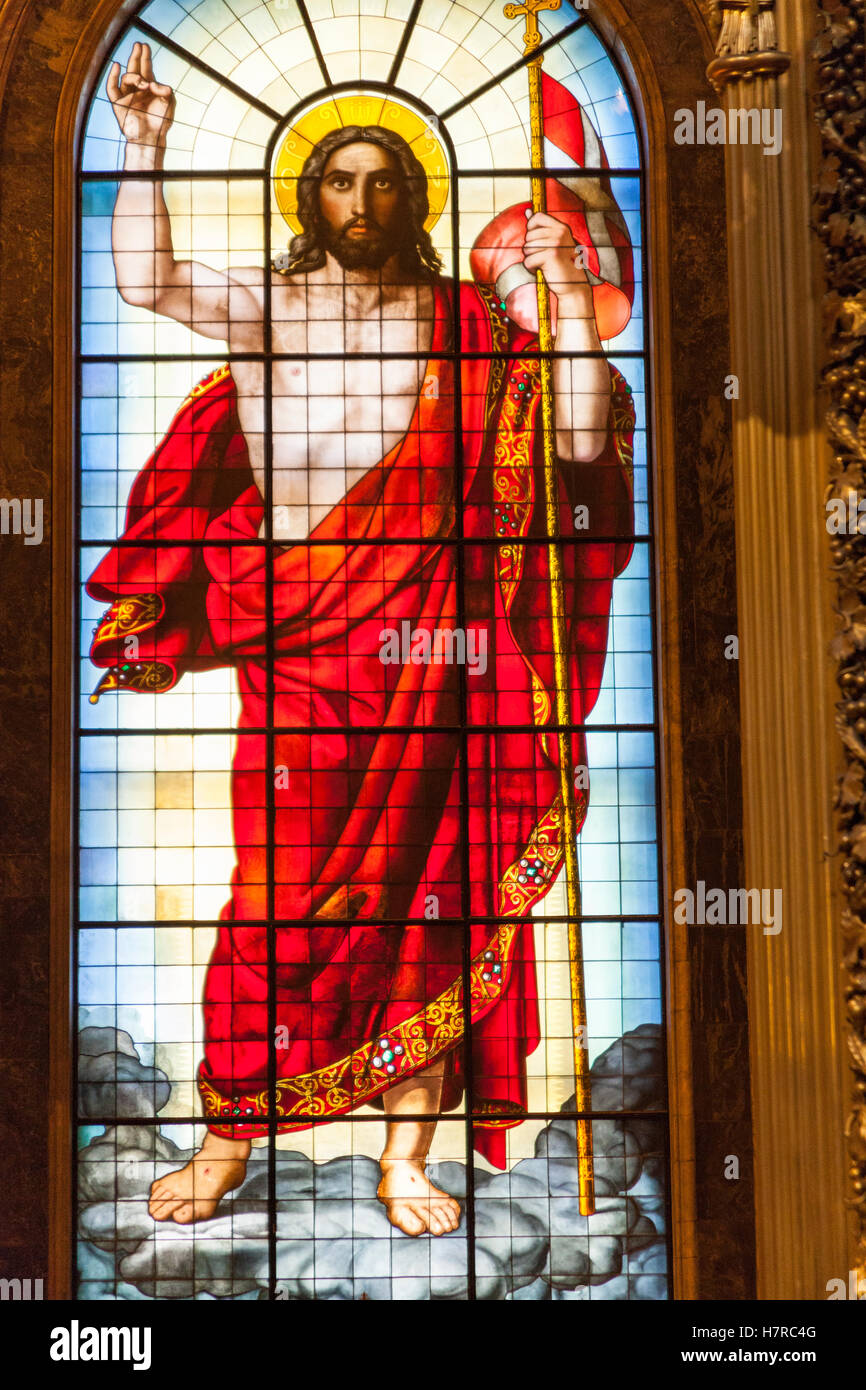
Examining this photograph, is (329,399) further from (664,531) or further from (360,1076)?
(360,1076)

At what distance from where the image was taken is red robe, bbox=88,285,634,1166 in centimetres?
1042

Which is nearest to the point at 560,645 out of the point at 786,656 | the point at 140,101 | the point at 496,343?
the point at 496,343

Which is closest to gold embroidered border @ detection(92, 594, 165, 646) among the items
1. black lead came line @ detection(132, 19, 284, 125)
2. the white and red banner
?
the white and red banner

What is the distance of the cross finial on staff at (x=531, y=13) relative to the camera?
1127 centimetres

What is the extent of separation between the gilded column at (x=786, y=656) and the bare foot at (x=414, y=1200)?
18.3 ft

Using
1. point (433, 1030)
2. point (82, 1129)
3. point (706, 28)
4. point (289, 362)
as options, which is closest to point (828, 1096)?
point (433, 1030)

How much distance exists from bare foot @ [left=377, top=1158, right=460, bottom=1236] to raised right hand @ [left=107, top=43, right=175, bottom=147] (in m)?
6.69

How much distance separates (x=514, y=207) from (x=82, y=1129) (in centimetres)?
643

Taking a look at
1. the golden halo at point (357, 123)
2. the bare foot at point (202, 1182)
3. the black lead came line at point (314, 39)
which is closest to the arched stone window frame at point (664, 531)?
the bare foot at point (202, 1182)

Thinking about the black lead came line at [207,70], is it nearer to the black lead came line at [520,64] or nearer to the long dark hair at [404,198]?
the long dark hair at [404,198]

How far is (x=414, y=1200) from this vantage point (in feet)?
33.8

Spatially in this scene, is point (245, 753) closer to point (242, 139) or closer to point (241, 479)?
point (241, 479)

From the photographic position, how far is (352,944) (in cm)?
1052

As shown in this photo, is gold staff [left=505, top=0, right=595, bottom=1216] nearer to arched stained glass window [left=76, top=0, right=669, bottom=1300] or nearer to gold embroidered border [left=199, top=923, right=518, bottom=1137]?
arched stained glass window [left=76, top=0, right=669, bottom=1300]
